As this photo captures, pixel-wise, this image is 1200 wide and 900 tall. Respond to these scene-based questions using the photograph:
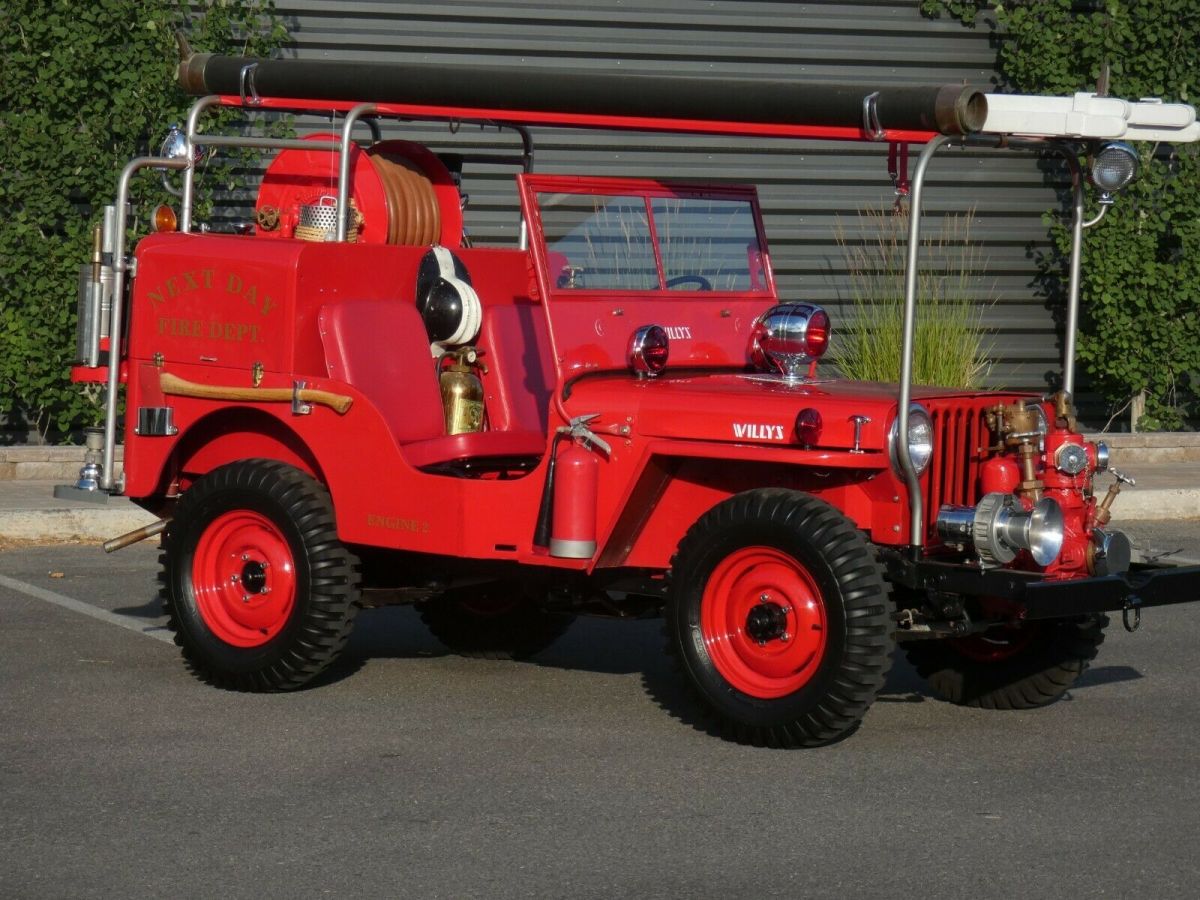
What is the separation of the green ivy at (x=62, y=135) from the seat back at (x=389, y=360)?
588 cm

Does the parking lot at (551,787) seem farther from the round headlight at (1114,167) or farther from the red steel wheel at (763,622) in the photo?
the round headlight at (1114,167)

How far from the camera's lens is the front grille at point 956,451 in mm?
6289

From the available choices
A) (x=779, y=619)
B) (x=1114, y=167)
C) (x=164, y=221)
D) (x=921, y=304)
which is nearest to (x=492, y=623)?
(x=779, y=619)

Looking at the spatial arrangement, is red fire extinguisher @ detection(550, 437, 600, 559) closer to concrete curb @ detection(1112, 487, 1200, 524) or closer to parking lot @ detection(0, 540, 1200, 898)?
parking lot @ detection(0, 540, 1200, 898)

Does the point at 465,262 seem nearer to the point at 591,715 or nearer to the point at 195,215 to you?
the point at 591,715

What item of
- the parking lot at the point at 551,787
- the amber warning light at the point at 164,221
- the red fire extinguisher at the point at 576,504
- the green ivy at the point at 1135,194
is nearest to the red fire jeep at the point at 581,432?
the red fire extinguisher at the point at 576,504

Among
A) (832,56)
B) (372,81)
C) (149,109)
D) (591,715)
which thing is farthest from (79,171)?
(591,715)

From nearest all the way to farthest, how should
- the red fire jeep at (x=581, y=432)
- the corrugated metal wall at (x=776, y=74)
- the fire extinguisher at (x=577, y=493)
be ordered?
the red fire jeep at (x=581, y=432) < the fire extinguisher at (x=577, y=493) < the corrugated metal wall at (x=776, y=74)

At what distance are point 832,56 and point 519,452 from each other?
7.67m

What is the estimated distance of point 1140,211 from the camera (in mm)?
13984

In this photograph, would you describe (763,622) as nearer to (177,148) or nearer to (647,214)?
(647,214)

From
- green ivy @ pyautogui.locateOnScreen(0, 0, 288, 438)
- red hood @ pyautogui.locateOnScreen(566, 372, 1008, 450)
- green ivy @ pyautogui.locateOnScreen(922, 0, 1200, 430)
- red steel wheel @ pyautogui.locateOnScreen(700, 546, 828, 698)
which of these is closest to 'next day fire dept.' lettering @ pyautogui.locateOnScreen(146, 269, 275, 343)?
red hood @ pyautogui.locateOnScreen(566, 372, 1008, 450)

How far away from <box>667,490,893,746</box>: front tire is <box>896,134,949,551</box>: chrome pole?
188mm

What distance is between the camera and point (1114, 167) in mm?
6180
